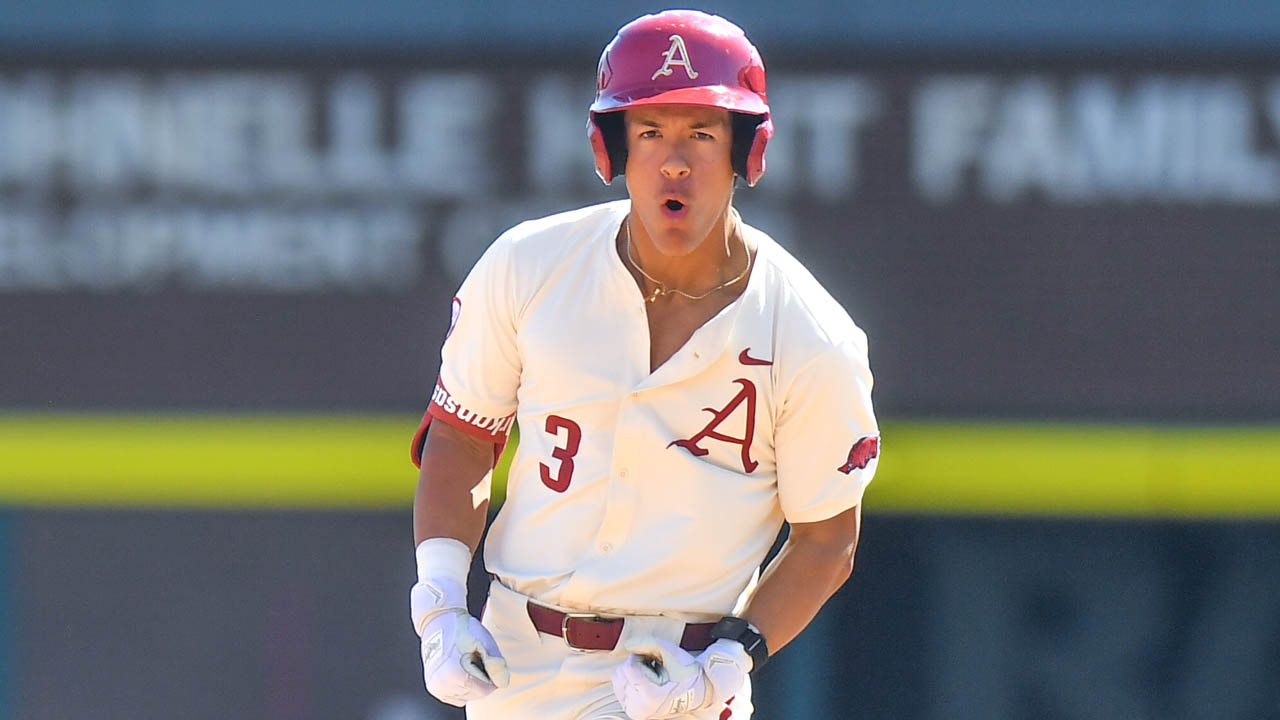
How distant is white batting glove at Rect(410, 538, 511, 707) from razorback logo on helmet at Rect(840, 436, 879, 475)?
50cm

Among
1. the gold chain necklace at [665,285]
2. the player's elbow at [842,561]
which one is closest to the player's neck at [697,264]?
the gold chain necklace at [665,285]

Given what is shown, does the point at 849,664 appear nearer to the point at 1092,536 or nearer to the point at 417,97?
the point at 1092,536

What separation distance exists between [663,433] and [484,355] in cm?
27

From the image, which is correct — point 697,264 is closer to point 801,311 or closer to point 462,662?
point 801,311

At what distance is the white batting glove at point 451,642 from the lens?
237 centimetres

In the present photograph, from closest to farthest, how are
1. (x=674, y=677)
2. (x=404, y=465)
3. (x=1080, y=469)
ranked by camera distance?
(x=674, y=677) < (x=1080, y=469) < (x=404, y=465)

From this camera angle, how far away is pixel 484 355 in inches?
101

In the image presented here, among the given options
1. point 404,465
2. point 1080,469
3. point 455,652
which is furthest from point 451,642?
point 1080,469

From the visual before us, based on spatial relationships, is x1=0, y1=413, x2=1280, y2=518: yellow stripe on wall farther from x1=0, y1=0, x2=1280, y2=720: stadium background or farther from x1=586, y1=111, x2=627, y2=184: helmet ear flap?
x1=586, y1=111, x2=627, y2=184: helmet ear flap

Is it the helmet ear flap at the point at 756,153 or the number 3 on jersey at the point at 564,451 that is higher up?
the helmet ear flap at the point at 756,153

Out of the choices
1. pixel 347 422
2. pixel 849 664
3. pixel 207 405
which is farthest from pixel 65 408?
pixel 849 664

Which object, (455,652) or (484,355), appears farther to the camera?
(484,355)

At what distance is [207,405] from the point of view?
425 centimetres

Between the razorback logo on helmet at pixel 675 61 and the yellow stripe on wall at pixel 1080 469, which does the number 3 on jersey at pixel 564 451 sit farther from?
the yellow stripe on wall at pixel 1080 469
